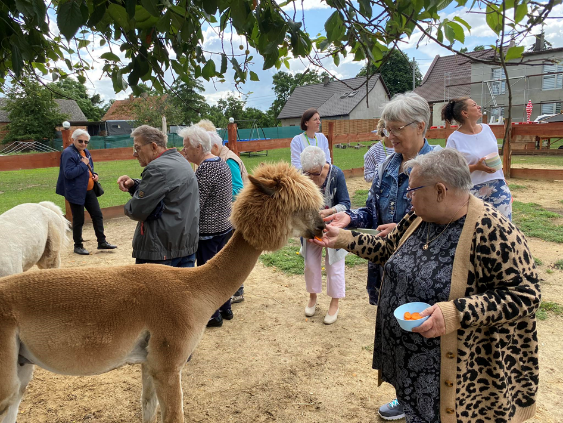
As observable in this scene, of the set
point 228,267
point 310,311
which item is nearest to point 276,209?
point 228,267

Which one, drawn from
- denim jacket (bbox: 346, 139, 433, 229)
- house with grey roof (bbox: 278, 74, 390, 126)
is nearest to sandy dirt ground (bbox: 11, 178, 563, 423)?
denim jacket (bbox: 346, 139, 433, 229)

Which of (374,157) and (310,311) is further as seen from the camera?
→ (374,157)

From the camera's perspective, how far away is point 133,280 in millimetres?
2117

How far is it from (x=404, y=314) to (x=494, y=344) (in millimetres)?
465

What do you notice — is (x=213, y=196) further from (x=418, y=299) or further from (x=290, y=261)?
(x=418, y=299)

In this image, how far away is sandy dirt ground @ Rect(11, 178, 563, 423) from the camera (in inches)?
114

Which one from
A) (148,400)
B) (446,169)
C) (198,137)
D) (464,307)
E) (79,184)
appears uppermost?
(198,137)

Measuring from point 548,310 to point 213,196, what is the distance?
3947mm

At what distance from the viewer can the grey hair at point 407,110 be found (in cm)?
249

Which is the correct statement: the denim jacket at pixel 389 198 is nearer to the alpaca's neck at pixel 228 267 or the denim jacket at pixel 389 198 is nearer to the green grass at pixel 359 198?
the alpaca's neck at pixel 228 267

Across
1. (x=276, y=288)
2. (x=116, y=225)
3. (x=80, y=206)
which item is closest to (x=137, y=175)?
(x=116, y=225)

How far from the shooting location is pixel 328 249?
4.23 meters

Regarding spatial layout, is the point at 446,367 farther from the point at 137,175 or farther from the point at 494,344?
the point at 137,175

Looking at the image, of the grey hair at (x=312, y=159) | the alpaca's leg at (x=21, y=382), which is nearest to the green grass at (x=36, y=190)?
the grey hair at (x=312, y=159)
